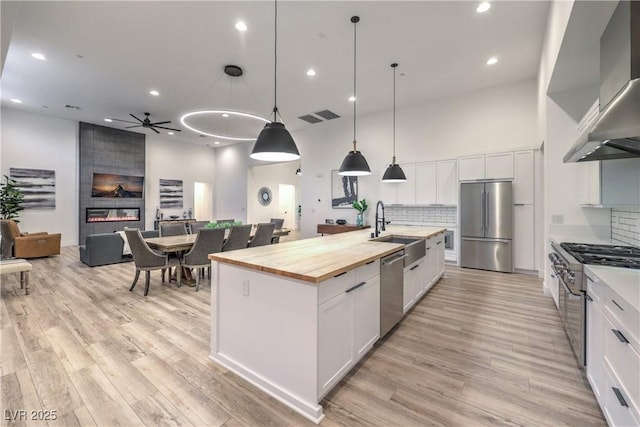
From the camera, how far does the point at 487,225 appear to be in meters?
5.20

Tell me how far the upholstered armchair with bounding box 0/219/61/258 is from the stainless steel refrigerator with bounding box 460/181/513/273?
9.27 metres

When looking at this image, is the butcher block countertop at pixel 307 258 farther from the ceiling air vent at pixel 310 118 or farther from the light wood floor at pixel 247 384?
the ceiling air vent at pixel 310 118

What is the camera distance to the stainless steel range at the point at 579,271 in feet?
6.36

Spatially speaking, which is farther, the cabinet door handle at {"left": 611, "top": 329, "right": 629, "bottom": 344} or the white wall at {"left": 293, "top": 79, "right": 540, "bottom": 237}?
the white wall at {"left": 293, "top": 79, "right": 540, "bottom": 237}

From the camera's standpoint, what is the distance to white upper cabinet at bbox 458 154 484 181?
538 centimetres

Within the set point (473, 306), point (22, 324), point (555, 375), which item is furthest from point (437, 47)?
point (22, 324)

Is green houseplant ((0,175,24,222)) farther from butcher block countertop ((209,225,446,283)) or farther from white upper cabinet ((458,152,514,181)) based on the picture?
white upper cabinet ((458,152,514,181))

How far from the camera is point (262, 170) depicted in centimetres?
1093

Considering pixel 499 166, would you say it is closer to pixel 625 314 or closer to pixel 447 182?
pixel 447 182

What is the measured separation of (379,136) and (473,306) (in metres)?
4.71

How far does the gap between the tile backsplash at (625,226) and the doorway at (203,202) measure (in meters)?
11.3

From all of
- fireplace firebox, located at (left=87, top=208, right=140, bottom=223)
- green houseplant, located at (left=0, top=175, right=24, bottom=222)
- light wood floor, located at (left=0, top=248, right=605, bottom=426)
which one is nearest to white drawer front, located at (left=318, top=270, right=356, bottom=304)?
light wood floor, located at (left=0, top=248, right=605, bottom=426)

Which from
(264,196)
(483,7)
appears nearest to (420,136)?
(483,7)

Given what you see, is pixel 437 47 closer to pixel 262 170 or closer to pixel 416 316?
pixel 416 316
